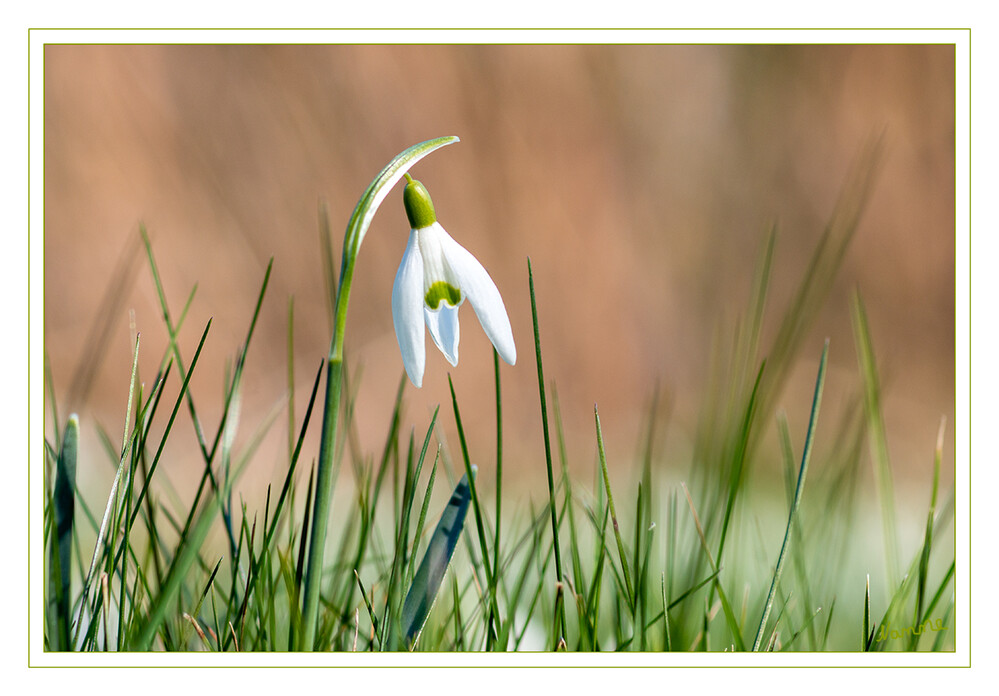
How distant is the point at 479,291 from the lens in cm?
47

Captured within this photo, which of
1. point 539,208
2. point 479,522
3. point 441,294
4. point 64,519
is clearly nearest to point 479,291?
point 441,294

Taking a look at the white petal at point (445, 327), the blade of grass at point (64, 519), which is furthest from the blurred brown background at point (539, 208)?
the white petal at point (445, 327)

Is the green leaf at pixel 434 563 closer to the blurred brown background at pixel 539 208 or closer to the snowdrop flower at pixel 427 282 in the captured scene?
the snowdrop flower at pixel 427 282

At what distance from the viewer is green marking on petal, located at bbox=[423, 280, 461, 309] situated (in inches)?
18.8

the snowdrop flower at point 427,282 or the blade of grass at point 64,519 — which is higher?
the snowdrop flower at point 427,282

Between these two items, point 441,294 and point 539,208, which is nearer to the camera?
point 441,294

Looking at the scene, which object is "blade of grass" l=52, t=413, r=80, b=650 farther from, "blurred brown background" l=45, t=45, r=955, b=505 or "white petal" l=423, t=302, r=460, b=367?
"blurred brown background" l=45, t=45, r=955, b=505

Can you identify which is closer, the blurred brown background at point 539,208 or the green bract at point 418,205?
the green bract at point 418,205

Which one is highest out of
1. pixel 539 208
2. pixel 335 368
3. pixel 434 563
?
pixel 539 208

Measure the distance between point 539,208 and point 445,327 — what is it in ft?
5.47

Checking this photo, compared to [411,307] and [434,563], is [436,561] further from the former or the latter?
[411,307]

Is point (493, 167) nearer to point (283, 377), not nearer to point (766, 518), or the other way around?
point (283, 377)

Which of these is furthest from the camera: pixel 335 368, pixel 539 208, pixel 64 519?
pixel 539 208

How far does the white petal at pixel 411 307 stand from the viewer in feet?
1.52
